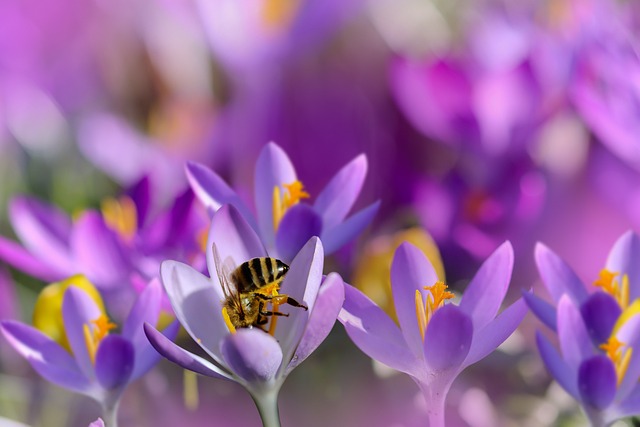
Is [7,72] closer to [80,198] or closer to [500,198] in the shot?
[80,198]

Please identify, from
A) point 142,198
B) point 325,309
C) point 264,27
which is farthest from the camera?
point 264,27

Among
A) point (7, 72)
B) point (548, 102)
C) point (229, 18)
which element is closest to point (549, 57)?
point (548, 102)

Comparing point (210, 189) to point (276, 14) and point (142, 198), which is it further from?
point (276, 14)

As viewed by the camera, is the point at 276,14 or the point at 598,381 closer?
the point at 598,381

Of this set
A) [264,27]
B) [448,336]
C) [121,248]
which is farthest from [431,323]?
[264,27]

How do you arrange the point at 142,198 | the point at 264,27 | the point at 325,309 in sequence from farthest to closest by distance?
1. the point at 264,27
2. the point at 142,198
3. the point at 325,309

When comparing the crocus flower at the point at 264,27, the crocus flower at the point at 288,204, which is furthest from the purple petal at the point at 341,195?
the crocus flower at the point at 264,27

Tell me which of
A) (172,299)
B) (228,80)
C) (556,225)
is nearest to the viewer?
(172,299)

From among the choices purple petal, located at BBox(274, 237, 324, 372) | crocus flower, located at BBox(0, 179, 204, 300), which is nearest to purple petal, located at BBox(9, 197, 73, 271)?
Result: crocus flower, located at BBox(0, 179, 204, 300)
